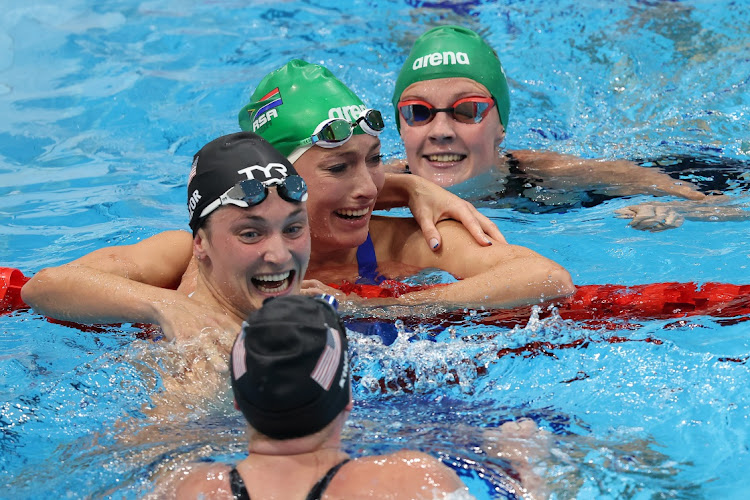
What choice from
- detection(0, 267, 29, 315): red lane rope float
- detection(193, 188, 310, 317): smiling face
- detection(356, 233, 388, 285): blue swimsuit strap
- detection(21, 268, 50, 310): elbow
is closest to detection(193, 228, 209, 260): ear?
detection(193, 188, 310, 317): smiling face

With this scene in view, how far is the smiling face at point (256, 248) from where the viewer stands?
12.2 feet

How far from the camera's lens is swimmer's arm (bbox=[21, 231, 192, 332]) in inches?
153

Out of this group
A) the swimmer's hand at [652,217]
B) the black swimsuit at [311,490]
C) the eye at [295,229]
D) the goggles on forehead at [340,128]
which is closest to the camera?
the black swimsuit at [311,490]

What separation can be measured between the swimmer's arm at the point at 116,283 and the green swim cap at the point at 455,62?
2.48 m

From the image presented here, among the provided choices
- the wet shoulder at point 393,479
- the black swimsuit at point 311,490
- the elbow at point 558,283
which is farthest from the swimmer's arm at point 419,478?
the elbow at point 558,283

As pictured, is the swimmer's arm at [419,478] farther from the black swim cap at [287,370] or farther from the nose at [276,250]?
the nose at [276,250]

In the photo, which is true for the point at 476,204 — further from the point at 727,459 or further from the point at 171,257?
the point at 727,459

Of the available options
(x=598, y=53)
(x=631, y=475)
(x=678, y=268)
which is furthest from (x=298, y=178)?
(x=598, y=53)

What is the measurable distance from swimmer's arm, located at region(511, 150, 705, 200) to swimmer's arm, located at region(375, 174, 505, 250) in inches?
81.5

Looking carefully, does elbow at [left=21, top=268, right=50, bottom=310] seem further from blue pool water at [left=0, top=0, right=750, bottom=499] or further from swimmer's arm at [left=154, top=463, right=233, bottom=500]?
swimmer's arm at [left=154, top=463, right=233, bottom=500]

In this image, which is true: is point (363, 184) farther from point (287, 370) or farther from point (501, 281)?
point (287, 370)

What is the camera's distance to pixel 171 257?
4.52 m

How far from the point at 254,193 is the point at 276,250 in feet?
0.82

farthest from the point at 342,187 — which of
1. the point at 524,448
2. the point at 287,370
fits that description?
the point at 287,370
